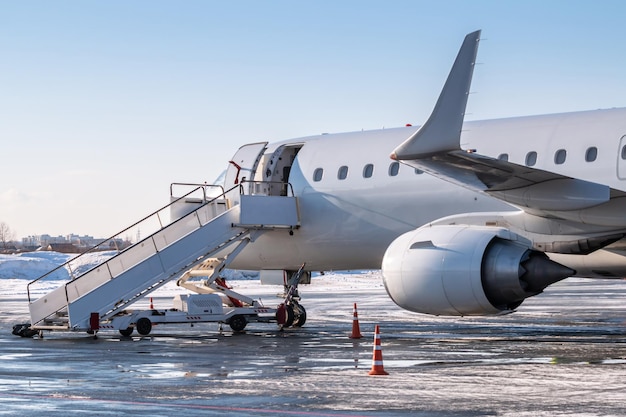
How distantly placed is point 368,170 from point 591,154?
5491mm

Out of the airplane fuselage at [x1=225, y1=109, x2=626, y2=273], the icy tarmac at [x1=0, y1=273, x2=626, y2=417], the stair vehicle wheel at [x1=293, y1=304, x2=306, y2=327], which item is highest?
the airplane fuselage at [x1=225, y1=109, x2=626, y2=273]

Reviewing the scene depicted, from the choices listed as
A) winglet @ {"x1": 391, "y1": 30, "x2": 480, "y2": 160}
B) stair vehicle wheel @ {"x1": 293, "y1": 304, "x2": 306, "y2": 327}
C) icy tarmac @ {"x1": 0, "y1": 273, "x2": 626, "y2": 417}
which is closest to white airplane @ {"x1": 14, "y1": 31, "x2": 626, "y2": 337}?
winglet @ {"x1": 391, "y1": 30, "x2": 480, "y2": 160}

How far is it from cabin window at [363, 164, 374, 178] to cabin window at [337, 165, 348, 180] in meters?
0.61

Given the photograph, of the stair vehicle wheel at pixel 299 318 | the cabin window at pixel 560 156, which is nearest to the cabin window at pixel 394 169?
the cabin window at pixel 560 156

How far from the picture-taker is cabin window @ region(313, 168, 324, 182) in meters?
24.9

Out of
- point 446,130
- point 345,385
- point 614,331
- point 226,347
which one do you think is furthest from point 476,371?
point 614,331

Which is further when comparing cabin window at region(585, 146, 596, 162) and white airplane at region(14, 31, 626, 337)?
cabin window at region(585, 146, 596, 162)

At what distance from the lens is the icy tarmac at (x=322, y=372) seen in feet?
38.0

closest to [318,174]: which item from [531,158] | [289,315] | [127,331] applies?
[289,315]

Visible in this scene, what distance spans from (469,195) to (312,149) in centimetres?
525

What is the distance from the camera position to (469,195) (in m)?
21.5

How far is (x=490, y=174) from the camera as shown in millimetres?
17516

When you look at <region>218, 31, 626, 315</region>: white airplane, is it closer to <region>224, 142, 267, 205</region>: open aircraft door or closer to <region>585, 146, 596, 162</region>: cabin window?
<region>585, 146, 596, 162</region>: cabin window

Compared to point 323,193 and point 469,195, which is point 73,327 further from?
point 469,195
